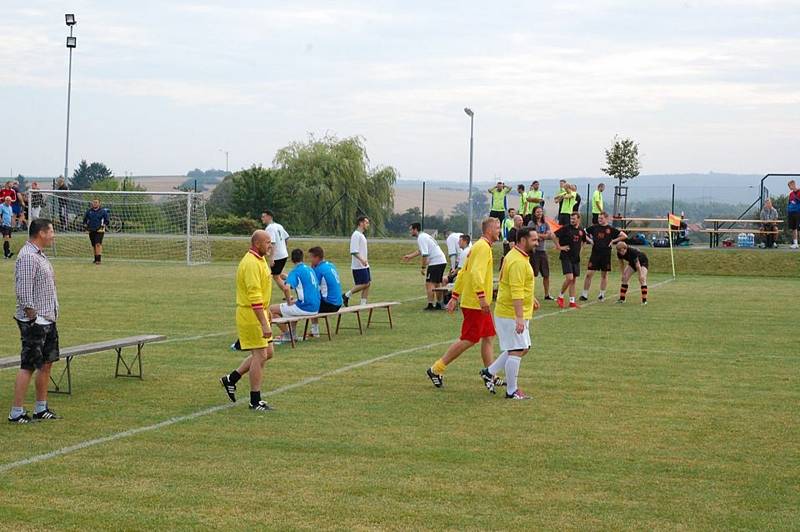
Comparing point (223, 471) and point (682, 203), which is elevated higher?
point (682, 203)

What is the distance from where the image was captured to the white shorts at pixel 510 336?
11.8 metres

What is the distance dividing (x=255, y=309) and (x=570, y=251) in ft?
46.1

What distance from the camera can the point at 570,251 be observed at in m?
23.9

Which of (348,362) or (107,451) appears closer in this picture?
(107,451)

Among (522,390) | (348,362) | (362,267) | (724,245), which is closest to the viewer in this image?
(522,390)

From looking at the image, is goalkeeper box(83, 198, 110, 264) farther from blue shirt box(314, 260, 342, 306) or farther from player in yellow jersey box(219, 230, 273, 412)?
player in yellow jersey box(219, 230, 273, 412)

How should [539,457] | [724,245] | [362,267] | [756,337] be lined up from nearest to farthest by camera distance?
[539,457], [756,337], [362,267], [724,245]

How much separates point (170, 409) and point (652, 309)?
14.0 meters

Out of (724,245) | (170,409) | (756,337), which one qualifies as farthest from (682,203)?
(170,409)

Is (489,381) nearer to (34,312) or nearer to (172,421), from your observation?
(172,421)

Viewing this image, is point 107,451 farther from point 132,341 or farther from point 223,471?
point 132,341

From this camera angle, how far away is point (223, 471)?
8641 millimetres

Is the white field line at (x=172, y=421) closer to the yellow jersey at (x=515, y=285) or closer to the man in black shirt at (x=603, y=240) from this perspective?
the yellow jersey at (x=515, y=285)

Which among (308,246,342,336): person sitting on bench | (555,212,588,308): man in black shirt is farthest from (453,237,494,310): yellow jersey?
(555,212,588,308): man in black shirt
